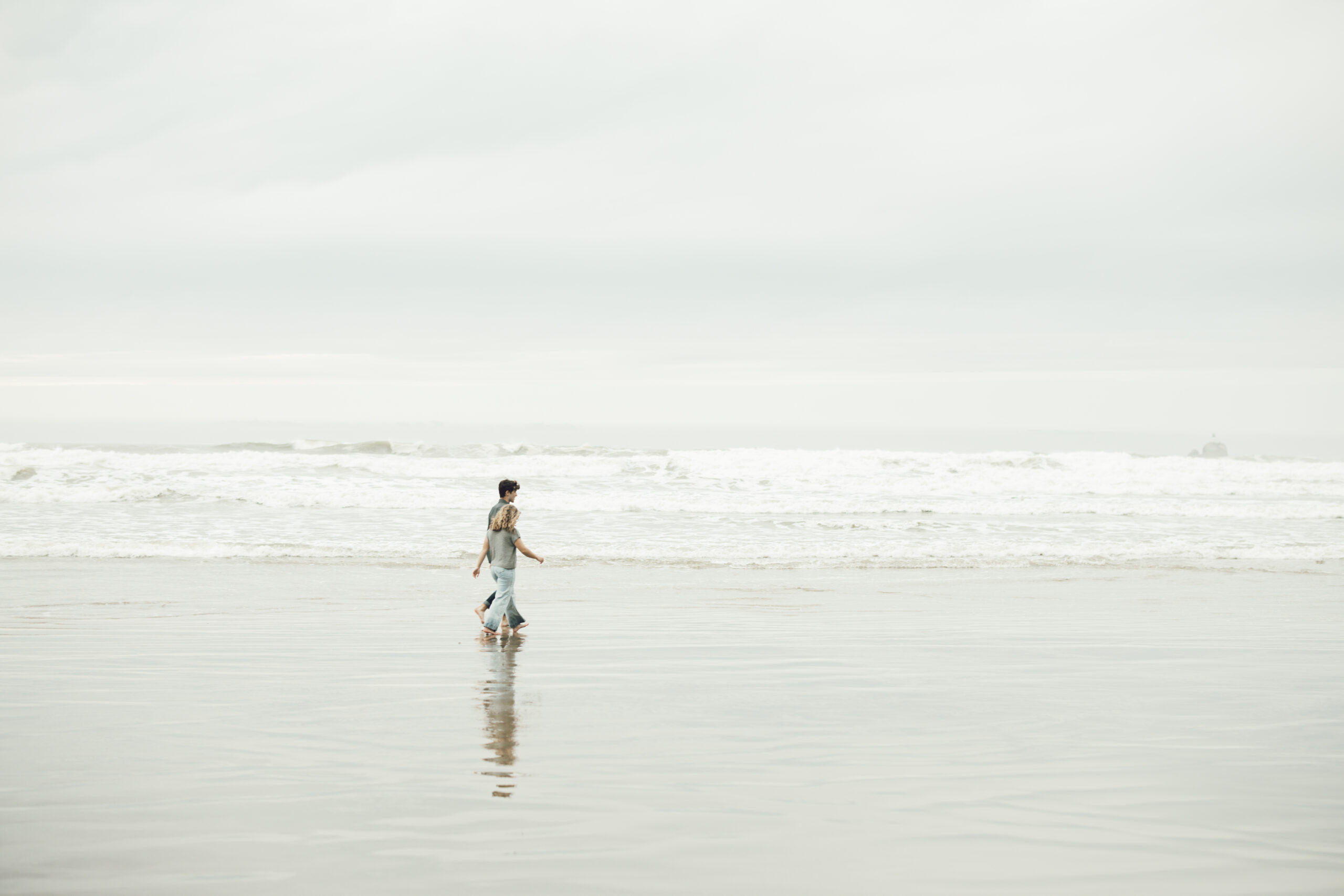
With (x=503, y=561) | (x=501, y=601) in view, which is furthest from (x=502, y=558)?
(x=501, y=601)

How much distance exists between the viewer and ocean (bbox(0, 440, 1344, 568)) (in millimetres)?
19719

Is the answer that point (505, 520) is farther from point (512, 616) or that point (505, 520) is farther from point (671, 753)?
point (671, 753)

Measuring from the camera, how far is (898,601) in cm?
1371

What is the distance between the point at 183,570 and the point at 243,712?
34.8ft

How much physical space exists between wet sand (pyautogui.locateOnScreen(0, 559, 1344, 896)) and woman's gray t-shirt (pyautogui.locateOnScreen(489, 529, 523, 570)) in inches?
33.7

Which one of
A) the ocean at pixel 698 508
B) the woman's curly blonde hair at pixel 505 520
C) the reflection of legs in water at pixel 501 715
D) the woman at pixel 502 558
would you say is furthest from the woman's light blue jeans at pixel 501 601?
the ocean at pixel 698 508

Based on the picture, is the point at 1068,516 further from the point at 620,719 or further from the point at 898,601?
the point at 620,719

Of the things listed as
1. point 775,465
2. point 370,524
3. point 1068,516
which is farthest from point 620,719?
point 775,465

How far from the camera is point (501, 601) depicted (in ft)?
36.0

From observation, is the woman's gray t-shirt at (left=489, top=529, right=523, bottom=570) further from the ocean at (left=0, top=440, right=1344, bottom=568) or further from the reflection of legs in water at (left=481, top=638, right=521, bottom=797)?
the ocean at (left=0, top=440, right=1344, bottom=568)

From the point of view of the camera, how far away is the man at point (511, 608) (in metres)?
11.0

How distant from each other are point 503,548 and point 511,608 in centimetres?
70

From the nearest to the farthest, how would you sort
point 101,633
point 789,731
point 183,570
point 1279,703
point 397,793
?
point 397,793
point 789,731
point 1279,703
point 101,633
point 183,570

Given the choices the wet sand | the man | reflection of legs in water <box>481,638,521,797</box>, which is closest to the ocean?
the man
